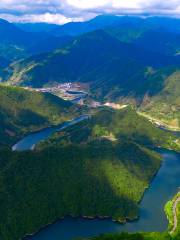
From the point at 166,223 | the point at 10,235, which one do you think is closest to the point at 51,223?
the point at 10,235

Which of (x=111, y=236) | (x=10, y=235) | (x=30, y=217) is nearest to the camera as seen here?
(x=111, y=236)

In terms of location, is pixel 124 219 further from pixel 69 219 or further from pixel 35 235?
pixel 35 235

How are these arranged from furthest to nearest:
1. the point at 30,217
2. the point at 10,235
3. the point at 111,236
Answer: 1. the point at 30,217
2. the point at 10,235
3. the point at 111,236

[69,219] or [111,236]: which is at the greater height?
[111,236]

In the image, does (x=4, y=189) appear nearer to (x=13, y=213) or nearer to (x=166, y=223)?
(x=13, y=213)

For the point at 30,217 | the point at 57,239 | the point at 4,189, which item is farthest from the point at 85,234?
the point at 4,189

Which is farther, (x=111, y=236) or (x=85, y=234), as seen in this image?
(x=85, y=234)

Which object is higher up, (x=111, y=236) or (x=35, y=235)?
(x=111, y=236)

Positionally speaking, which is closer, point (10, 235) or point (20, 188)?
point (10, 235)
